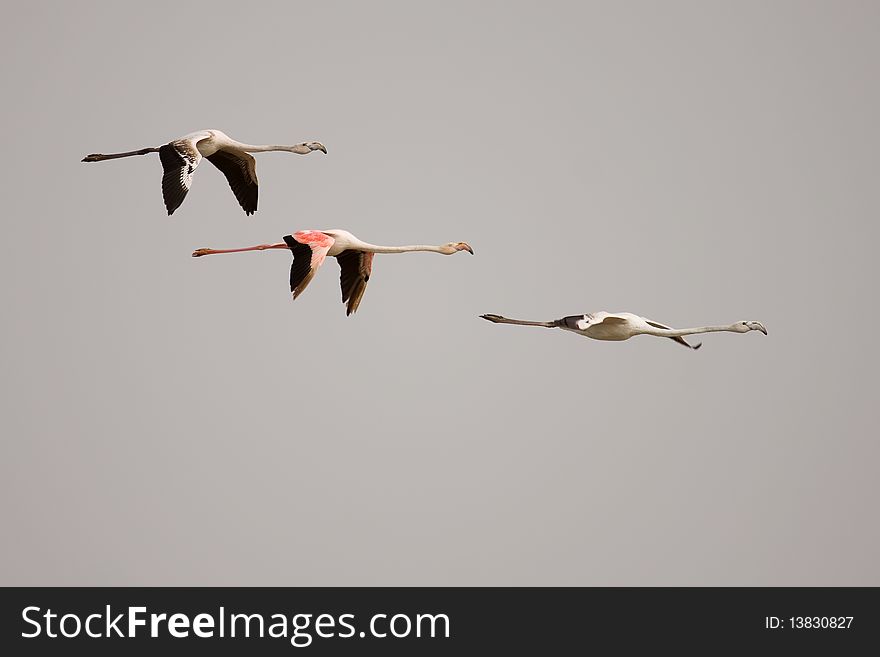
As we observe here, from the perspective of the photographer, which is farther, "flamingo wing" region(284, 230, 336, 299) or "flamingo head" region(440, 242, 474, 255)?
"flamingo head" region(440, 242, 474, 255)

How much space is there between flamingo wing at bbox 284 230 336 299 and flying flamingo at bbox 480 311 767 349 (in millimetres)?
2678

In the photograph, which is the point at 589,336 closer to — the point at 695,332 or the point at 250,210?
the point at 695,332

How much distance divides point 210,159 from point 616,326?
7.39 m

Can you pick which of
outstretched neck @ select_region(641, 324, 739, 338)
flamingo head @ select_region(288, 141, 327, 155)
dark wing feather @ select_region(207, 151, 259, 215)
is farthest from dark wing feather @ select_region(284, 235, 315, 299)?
outstretched neck @ select_region(641, 324, 739, 338)

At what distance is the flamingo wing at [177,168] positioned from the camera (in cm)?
2264

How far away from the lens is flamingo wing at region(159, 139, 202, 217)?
2264 cm

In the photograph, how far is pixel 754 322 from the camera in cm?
2406

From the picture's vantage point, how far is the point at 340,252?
82.9ft

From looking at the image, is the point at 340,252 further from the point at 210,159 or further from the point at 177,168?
the point at 177,168

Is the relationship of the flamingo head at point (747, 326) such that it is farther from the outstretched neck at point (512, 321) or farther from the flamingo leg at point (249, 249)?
the flamingo leg at point (249, 249)

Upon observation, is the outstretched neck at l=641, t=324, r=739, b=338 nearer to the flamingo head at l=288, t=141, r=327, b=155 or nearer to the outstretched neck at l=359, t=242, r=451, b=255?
the outstretched neck at l=359, t=242, r=451, b=255

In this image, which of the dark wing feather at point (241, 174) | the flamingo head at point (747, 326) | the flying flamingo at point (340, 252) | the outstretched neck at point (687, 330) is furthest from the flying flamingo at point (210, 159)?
the flamingo head at point (747, 326)

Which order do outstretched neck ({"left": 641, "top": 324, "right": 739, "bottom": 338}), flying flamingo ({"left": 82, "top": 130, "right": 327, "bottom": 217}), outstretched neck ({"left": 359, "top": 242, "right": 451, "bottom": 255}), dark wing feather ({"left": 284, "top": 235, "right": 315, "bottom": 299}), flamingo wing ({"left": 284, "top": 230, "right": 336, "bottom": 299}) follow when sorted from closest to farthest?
dark wing feather ({"left": 284, "top": 235, "right": 315, "bottom": 299}) → flamingo wing ({"left": 284, "top": 230, "right": 336, "bottom": 299}) → flying flamingo ({"left": 82, "top": 130, "right": 327, "bottom": 217}) → outstretched neck ({"left": 641, "top": 324, "right": 739, "bottom": 338}) → outstretched neck ({"left": 359, "top": 242, "right": 451, "bottom": 255})
